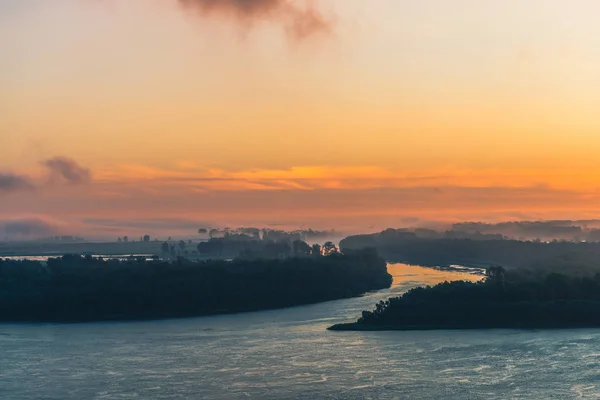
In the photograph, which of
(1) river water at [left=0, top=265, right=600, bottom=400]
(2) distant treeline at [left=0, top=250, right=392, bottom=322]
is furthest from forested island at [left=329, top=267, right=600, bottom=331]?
(2) distant treeline at [left=0, top=250, right=392, bottom=322]

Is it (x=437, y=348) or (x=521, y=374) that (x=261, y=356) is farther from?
(x=521, y=374)

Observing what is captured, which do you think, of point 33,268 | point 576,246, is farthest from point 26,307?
point 576,246

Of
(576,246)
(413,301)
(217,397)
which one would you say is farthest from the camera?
(576,246)

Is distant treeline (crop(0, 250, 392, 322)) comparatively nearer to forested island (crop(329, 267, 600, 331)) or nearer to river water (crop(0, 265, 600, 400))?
river water (crop(0, 265, 600, 400))

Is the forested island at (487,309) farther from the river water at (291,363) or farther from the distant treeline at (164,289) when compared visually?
the distant treeline at (164,289)

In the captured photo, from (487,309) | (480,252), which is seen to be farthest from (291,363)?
(480,252)

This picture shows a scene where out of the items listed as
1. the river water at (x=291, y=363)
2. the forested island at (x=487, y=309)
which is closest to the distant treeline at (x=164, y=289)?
the river water at (x=291, y=363)

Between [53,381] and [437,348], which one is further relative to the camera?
[437,348]
